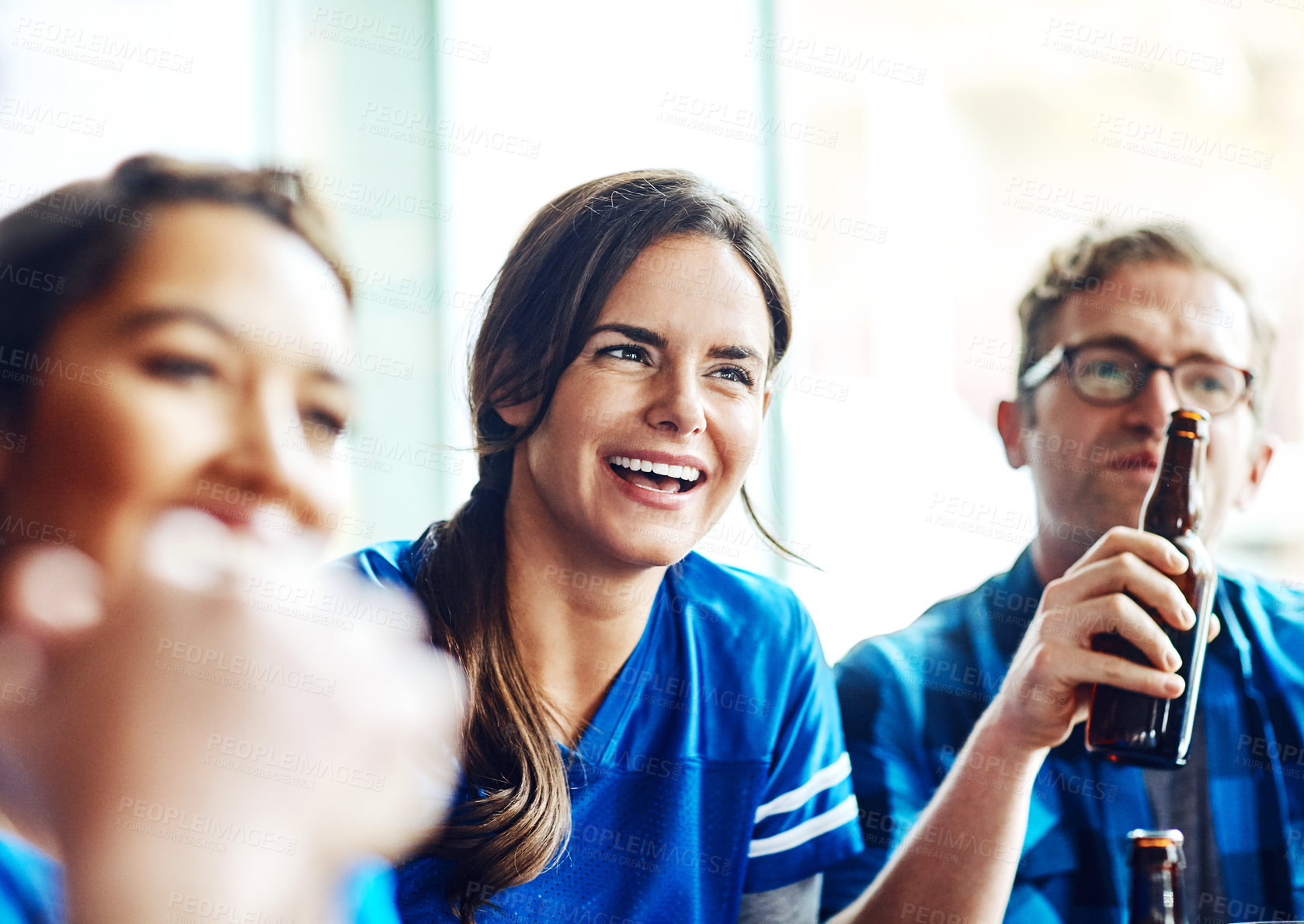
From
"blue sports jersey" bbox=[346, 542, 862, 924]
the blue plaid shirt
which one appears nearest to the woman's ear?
"blue sports jersey" bbox=[346, 542, 862, 924]

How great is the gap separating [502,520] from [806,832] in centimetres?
46

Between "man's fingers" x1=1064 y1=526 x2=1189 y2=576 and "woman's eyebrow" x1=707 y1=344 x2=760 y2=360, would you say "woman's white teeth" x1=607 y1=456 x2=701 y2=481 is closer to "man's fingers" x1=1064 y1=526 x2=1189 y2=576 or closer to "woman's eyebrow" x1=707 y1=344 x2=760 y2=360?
"woman's eyebrow" x1=707 y1=344 x2=760 y2=360

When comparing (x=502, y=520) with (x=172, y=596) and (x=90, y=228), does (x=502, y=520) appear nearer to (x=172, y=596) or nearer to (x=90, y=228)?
(x=172, y=596)

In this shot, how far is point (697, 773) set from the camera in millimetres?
1101

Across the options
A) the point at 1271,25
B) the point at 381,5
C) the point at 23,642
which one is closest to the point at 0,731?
the point at 23,642

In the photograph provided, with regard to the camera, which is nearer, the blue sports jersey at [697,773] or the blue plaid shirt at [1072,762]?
the blue sports jersey at [697,773]

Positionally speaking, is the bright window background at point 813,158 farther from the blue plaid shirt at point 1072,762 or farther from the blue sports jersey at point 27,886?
the blue sports jersey at point 27,886

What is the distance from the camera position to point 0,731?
3.08 feet

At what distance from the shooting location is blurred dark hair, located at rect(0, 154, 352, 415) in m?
0.95

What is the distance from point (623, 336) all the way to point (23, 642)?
0.61 metres

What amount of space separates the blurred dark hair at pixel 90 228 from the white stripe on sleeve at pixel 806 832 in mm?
747

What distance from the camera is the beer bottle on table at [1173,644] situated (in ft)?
3.72

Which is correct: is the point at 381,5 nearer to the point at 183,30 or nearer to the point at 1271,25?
the point at 183,30

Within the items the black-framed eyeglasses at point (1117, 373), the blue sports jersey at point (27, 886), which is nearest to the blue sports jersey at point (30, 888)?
the blue sports jersey at point (27, 886)
